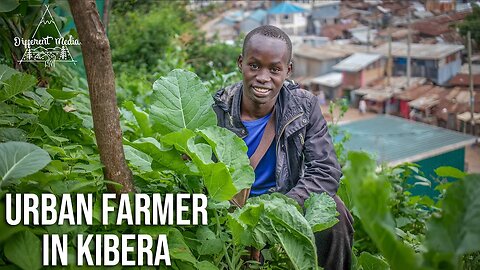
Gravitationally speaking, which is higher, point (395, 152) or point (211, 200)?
point (211, 200)

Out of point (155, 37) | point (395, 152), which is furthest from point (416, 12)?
point (155, 37)

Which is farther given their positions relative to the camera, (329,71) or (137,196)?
(329,71)

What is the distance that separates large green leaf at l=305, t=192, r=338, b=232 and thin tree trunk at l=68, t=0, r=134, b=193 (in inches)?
22.9

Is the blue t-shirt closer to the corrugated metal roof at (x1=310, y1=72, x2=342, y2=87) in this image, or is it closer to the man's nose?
the man's nose

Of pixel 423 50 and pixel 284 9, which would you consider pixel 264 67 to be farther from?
pixel 284 9

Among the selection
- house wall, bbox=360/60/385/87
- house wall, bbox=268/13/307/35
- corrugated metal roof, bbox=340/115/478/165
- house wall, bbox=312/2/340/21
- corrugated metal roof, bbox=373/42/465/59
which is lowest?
corrugated metal roof, bbox=340/115/478/165

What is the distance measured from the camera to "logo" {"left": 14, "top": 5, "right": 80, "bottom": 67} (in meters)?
3.25

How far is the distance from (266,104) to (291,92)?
0.15 meters

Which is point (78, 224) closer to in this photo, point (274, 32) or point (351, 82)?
point (274, 32)

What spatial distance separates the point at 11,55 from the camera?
3215 millimetres

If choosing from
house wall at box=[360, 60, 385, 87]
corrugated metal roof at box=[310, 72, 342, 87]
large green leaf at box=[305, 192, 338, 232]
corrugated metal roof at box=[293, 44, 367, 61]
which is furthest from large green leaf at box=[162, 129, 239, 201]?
corrugated metal roof at box=[293, 44, 367, 61]

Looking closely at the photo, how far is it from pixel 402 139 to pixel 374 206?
17416mm

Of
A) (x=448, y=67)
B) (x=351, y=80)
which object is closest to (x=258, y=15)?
(x=351, y=80)

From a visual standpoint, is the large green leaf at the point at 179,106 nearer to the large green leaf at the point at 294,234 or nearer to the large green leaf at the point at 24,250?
the large green leaf at the point at 294,234
